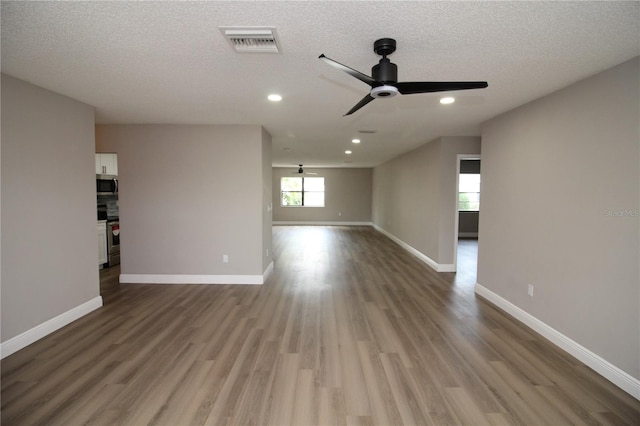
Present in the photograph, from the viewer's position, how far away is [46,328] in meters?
2.96

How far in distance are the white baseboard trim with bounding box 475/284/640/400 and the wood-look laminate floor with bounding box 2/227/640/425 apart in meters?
0.08

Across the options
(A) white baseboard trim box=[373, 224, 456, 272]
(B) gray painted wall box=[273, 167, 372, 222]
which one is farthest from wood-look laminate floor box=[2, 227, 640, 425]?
(B) gray painted wall box=[273, 167, 372, 222]

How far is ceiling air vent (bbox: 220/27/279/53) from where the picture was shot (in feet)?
6.15

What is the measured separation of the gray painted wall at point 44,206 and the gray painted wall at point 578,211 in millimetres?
4897

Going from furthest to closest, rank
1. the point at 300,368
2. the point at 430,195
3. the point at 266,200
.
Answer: the point at 430,195 < the point at 266,200 < the point at 300,368

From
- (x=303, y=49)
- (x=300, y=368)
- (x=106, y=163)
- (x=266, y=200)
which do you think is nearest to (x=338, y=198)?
(x=266, y=200)

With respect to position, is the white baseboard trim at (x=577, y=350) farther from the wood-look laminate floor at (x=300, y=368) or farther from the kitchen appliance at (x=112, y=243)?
the kitchen appliance at (x=112, y=243)

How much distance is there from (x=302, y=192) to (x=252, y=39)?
10755 mm

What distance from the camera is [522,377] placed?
2355 mm

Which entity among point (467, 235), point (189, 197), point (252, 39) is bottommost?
point (467, 235)

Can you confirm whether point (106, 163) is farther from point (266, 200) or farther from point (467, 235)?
point (467, 235)

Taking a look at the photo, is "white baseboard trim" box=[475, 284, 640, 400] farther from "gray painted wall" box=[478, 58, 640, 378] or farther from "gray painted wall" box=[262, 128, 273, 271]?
"gray painted wall" box=[262, 128, 273, 271]

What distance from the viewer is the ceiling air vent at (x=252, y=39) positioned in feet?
6.15

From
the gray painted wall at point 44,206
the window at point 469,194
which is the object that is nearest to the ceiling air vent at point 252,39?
the gray painted wall at point 44,206
